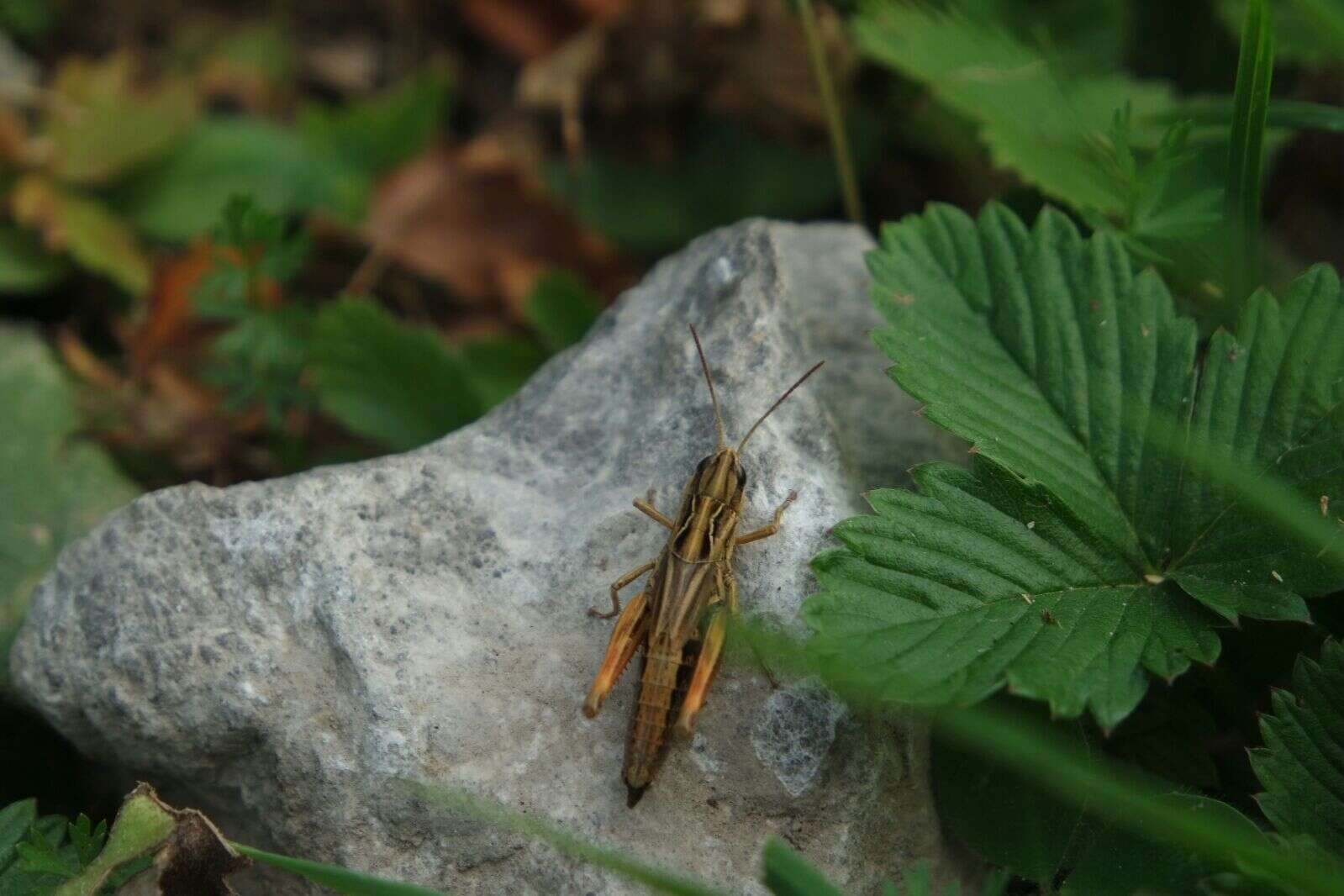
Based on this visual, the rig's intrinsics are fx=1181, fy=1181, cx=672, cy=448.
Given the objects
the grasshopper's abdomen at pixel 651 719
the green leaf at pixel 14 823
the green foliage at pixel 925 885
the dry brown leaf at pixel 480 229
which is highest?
the dry brown leaf at pixel 480 229

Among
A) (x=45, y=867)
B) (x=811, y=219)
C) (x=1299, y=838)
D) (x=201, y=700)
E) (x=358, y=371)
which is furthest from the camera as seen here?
(x=811, y=219)

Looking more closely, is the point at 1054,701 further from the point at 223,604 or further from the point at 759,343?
the point at 223,604

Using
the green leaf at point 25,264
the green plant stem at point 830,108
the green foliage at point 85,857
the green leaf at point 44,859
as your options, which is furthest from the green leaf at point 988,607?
the green leaf at point 25,264

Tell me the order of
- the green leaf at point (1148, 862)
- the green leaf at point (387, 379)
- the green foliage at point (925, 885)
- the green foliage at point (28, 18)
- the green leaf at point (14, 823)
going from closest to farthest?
the green foliage at point (925, 885) < the green leaf at point (1148, 862) < the green leaf at point (14, 823) < the green leaf at point (387, 379) < the green foliage at point (28, 18)

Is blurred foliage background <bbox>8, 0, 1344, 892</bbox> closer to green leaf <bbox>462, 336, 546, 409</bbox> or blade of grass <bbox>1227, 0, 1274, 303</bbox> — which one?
green leaf <bbox>462, 336, 546, 409</bbox>

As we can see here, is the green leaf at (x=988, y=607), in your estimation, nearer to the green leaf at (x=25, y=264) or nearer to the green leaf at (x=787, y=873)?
the green leaf at (x=787, y=873)

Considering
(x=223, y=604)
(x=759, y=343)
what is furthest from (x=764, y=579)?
(x=223, y=604)

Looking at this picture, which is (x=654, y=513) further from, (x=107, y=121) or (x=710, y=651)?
(x=107, y=121)
